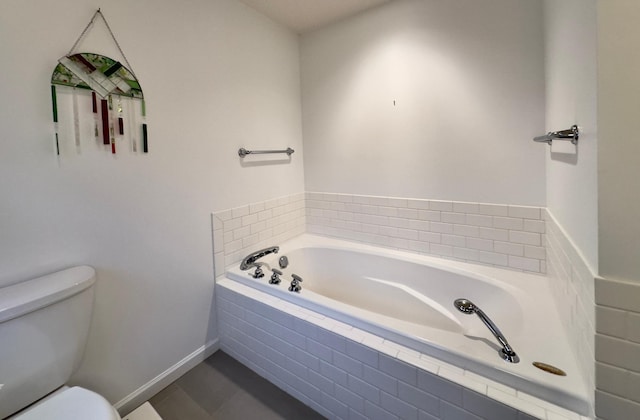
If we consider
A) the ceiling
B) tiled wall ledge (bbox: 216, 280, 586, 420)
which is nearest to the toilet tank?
tiled wall ledge (bbox: 216, 280, 586, 420)

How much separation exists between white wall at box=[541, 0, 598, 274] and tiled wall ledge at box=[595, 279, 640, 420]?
79mm

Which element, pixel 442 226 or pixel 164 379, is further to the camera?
pixel 442 226

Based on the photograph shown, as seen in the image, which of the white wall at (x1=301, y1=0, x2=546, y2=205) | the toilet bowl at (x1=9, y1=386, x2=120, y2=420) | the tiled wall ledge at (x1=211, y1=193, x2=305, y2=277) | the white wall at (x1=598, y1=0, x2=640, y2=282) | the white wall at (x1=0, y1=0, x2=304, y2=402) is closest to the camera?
the white wall at (x1=598, y1=0, x2=640, y2=282)

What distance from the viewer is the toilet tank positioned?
3.18ft

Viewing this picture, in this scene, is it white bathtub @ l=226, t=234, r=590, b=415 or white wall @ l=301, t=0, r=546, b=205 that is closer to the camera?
white bathtub @ l=226, t=234, r=590, b=415

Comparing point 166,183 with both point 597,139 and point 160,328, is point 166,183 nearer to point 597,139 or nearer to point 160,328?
point 160,328

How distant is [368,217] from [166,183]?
4.84 ft

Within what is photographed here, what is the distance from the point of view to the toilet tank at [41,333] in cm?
97

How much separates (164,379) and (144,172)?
1181mm

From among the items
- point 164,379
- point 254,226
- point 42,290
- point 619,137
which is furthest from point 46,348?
point 619,137

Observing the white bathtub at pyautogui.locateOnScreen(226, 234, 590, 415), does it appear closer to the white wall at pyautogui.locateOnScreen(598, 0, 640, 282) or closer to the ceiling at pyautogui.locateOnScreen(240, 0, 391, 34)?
the white wall at pyautogui.locateOnScreen(598, 0, 640, 282)

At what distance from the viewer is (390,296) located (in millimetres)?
2074

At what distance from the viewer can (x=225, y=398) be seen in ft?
5.15

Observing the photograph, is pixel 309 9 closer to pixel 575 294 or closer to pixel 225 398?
pixel 575 294
